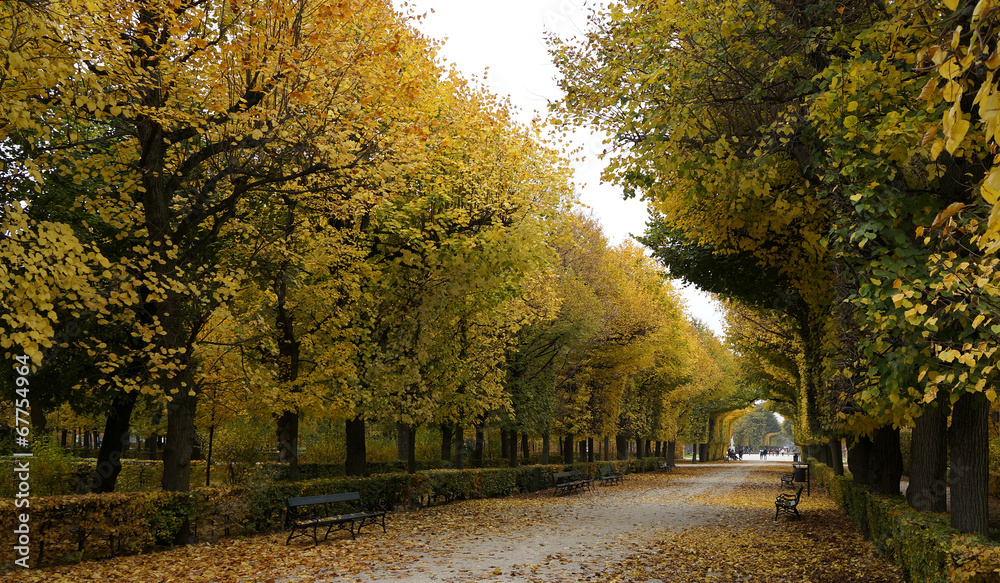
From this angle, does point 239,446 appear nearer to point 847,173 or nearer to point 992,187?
point 847,173

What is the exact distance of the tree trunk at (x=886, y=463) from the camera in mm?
11734

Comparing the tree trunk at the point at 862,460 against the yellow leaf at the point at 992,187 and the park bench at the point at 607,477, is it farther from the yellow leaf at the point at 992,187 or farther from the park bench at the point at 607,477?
the yellow leaf at the point at 992,187

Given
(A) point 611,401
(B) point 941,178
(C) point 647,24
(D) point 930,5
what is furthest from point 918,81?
(A) point 611,401

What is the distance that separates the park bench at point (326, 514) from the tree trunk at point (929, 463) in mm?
9337

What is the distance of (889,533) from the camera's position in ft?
30.3

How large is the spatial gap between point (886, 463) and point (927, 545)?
21.0 feet

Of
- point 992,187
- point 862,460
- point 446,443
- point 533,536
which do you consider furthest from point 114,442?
point 992,187

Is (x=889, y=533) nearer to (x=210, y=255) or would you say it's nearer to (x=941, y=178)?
(x=941, y=178)

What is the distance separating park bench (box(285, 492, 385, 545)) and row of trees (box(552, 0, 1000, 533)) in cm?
839

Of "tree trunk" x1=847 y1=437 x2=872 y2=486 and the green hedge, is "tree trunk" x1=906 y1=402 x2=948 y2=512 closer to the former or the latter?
the green hedge

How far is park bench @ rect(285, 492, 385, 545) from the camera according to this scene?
1212 cm

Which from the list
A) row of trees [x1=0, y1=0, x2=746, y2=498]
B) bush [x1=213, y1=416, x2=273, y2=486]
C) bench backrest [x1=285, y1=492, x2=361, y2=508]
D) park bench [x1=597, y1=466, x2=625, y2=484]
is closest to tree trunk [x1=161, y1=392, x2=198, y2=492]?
row of trees [x1=0, y1=0, x2=746, y2=498]

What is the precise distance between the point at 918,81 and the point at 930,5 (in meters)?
0.73

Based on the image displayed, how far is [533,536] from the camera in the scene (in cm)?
1288
